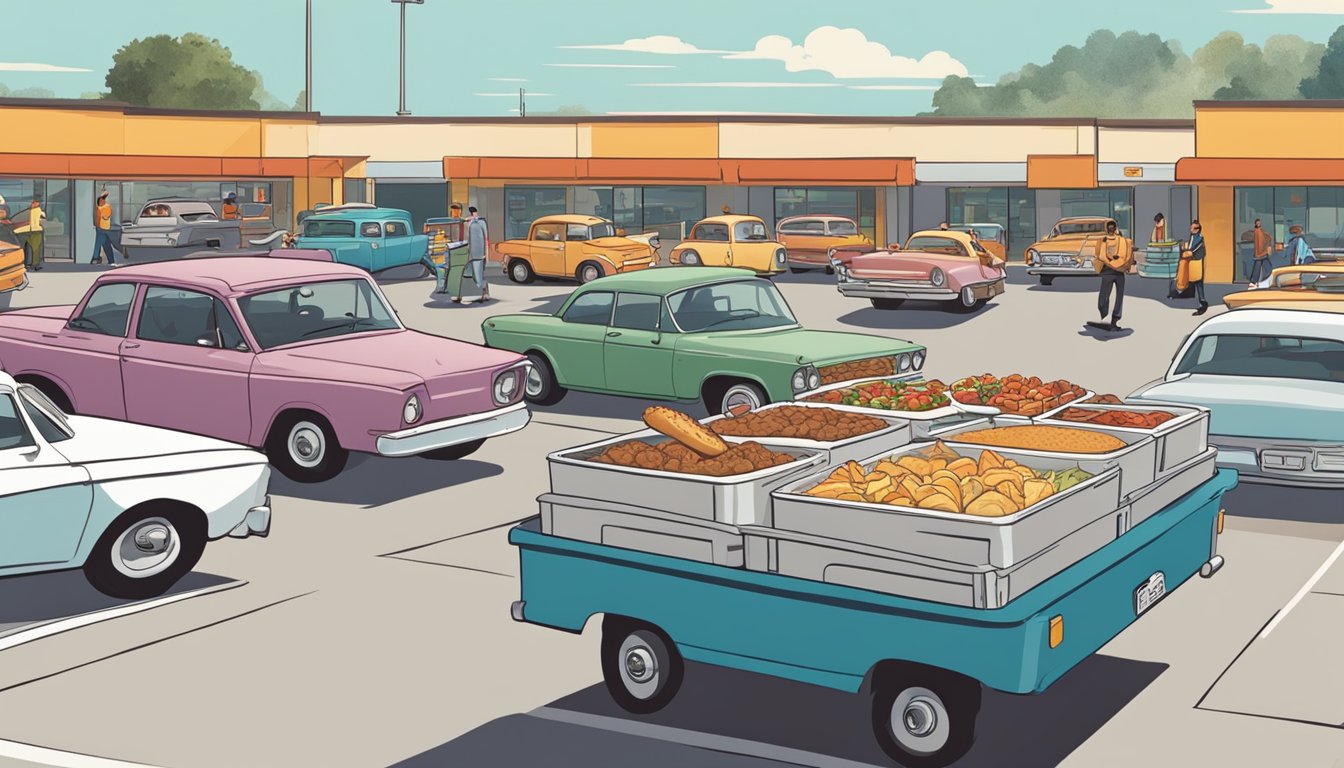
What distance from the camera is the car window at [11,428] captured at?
8.95 meters

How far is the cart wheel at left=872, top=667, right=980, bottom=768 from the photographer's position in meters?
6.50

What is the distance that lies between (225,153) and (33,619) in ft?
130

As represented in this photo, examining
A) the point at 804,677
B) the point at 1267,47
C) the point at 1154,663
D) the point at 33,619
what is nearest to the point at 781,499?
the point at 804,677

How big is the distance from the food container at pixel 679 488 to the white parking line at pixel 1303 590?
2.87m

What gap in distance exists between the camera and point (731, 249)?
34156 millimetres

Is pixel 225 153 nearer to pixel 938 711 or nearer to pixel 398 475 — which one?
pixel 398 475

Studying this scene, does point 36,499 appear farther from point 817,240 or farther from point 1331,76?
point 1331,76

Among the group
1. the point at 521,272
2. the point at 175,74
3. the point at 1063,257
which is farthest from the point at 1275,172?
the point at 175,74

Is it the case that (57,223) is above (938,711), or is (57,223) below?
above

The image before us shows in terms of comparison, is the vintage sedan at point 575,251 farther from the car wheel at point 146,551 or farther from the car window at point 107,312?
the car wheel at point 146,551

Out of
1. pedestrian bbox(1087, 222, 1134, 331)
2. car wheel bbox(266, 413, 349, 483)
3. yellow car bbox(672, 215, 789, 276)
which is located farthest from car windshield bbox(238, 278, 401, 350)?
yellow car bbox(672, 215, 789, 276)

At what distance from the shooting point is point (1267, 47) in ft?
652

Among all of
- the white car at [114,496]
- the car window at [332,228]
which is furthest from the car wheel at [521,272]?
the white car at [114,496]

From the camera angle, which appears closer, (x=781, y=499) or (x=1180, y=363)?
(x=781, y=499)
